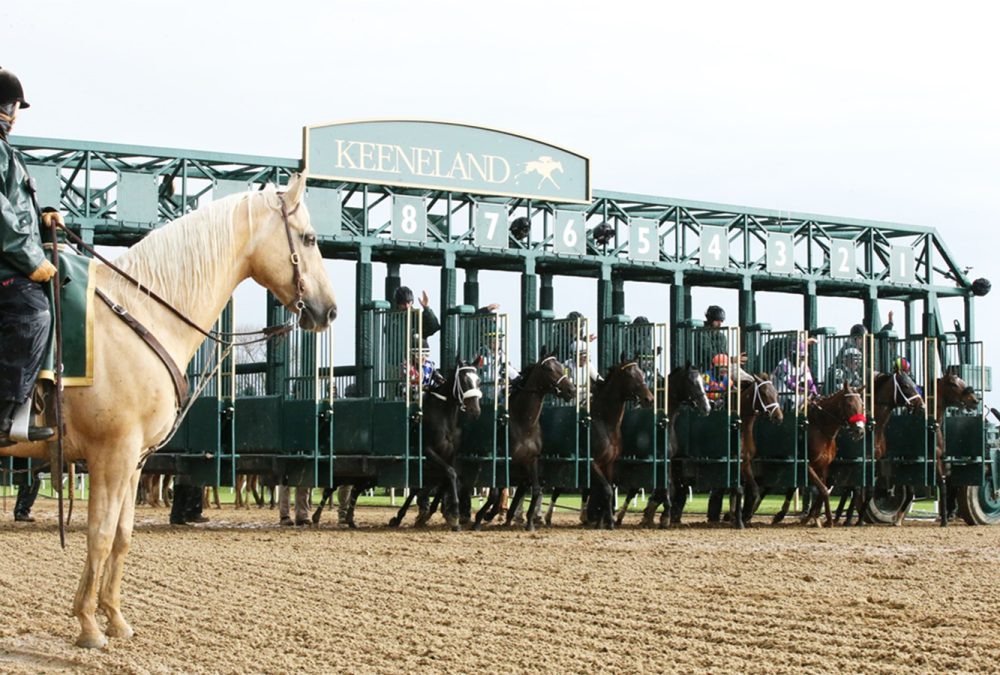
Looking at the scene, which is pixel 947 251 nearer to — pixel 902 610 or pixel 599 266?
pixel 599 266

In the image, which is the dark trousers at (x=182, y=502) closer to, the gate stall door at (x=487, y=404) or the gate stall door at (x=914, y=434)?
the gate stall door at (x=487, y=404)

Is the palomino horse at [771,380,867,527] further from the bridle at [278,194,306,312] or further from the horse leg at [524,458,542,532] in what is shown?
the bridle at [278,194,306,312]

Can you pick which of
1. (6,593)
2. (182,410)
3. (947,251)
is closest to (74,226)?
(6,593)

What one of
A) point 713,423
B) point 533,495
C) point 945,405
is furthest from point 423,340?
point 945,405

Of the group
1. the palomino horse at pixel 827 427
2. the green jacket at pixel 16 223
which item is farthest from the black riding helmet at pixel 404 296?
the green jacket at pixel 16 223

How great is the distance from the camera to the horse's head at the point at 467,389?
16.0 m

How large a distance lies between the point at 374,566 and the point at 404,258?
1075 centimetres

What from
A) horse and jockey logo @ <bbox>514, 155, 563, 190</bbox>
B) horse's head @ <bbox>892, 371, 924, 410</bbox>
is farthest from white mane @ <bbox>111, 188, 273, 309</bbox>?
horse and jockey logo @ <bbox>514, 155, 563, 190</bbox>

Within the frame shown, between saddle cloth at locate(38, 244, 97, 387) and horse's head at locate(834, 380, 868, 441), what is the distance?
1306 cm

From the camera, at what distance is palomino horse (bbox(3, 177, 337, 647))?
647 centimetres

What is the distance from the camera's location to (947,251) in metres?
26.3

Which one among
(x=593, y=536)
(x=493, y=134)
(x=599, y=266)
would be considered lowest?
(x=593, y=536)

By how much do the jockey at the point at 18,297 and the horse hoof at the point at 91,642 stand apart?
0.91 m

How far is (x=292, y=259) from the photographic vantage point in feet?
23.1
